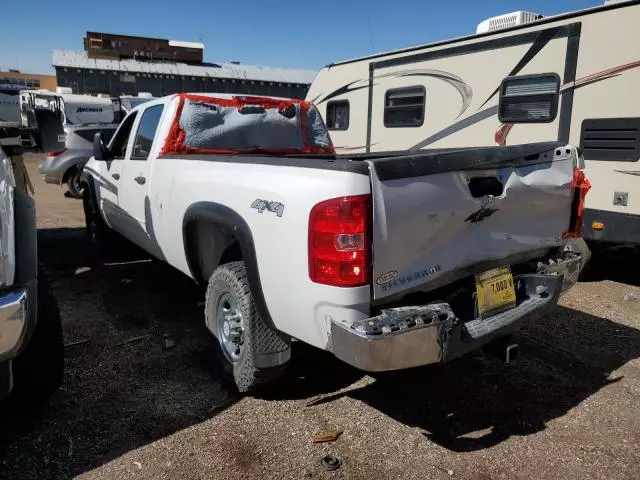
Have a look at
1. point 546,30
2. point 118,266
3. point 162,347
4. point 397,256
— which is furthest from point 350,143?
point 397,256

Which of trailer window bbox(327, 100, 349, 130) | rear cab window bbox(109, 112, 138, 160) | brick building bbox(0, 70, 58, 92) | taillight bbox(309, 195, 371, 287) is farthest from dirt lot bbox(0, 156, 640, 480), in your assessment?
brick building bbox(0, 70, 58, 92)

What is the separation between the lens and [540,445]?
2.83 metres

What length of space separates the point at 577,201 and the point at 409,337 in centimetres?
201

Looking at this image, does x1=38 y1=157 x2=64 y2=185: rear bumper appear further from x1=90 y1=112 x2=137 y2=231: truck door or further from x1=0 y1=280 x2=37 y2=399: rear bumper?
x1=0 y1=280 x2=37 y2=399: rear bumper

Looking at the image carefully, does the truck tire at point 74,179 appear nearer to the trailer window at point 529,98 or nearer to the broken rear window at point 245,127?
the broken rear window at point 245,127

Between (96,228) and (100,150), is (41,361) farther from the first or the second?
(96,228)

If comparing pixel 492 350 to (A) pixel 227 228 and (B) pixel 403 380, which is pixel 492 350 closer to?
(B) pixel 403 380

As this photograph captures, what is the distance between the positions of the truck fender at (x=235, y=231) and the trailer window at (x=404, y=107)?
4927 millimetres

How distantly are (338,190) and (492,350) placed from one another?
1.51 metres

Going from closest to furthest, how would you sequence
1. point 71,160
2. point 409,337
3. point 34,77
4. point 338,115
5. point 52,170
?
point 409,337 → point 338,115 → point 52,170 → point 71,160 → point 34,77

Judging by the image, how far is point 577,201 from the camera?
3.62 metres

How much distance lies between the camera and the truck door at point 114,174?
5052mm

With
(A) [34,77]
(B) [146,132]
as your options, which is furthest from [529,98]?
(A) [34,77]

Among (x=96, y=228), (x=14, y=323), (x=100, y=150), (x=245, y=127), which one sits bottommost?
(x=96, y=228)
